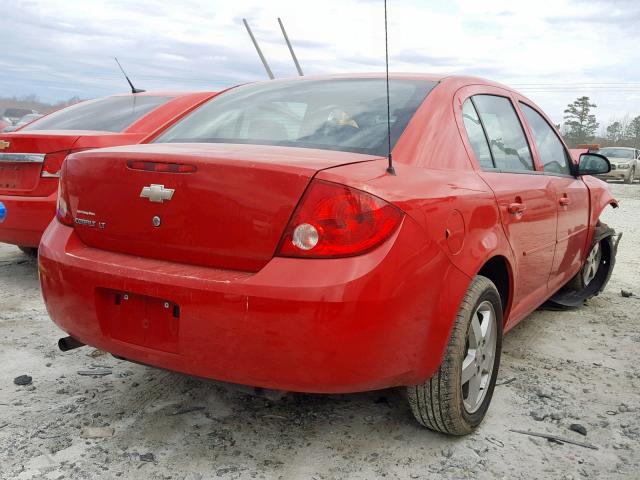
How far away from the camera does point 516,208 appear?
290 centimetres

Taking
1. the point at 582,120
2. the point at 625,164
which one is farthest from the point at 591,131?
the point at 625,164

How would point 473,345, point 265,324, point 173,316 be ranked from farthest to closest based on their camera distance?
point 473,345 < point 173,316 < point 265,324

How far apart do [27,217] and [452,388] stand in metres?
3.40

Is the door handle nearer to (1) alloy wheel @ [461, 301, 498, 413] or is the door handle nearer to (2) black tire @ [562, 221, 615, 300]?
(1) alloy wheel @ [461, 301, 498, 413]

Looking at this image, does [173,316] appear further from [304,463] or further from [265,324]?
[304,463]

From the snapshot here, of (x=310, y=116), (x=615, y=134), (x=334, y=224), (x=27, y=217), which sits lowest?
(x=615, y=134)

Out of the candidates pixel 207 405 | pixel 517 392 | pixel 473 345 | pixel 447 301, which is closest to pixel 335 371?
pixel 447 301

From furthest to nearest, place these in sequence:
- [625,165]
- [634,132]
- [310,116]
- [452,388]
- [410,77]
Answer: [634,132] < [625,165] < [410,77] < [310,116] < [452,388]

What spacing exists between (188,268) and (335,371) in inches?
24.1

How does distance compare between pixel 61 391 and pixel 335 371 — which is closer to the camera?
pixel 335 371

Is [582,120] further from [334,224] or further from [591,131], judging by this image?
[334,224]

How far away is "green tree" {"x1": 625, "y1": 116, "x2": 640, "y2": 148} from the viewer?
51.7m

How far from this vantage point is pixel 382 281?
6.59ft

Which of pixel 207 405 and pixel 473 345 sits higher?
pixel 473 345
